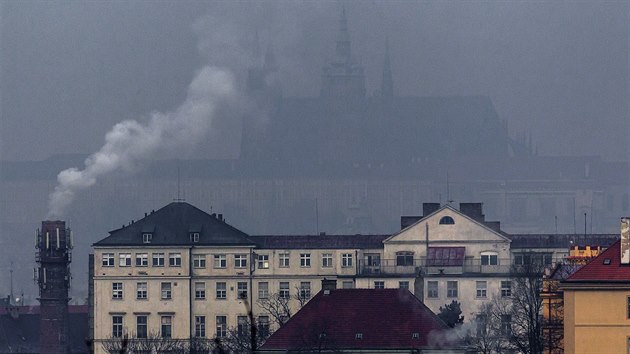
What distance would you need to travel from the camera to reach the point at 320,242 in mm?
118875

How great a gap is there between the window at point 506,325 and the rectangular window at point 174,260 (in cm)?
2126

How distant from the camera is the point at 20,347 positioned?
122m

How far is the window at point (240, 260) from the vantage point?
387ft

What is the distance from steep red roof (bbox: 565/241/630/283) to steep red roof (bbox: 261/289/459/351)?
13.3ft

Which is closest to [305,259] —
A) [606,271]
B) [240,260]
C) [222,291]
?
[240,260]

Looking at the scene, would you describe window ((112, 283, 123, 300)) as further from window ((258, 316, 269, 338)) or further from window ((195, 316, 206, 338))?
window ((258, 316, 269, 338))

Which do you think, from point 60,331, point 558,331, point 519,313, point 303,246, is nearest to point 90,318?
point 60,331

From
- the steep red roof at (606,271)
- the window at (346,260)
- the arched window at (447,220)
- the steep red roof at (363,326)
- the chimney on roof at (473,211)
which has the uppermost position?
the chimney on roof at (473,211)

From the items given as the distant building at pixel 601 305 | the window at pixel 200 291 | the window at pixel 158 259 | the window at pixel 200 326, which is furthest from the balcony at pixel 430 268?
the distant building at pixel 601 305

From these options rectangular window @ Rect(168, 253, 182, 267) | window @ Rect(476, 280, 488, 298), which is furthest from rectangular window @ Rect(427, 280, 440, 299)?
rectangular window @ Rect(168, 253, 182, 267)

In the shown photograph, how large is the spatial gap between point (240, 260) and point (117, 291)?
5.47m

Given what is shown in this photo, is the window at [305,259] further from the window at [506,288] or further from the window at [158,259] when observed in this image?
the window at [506,288]

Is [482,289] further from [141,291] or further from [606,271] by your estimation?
[606,271]

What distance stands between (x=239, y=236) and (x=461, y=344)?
4267 cm
